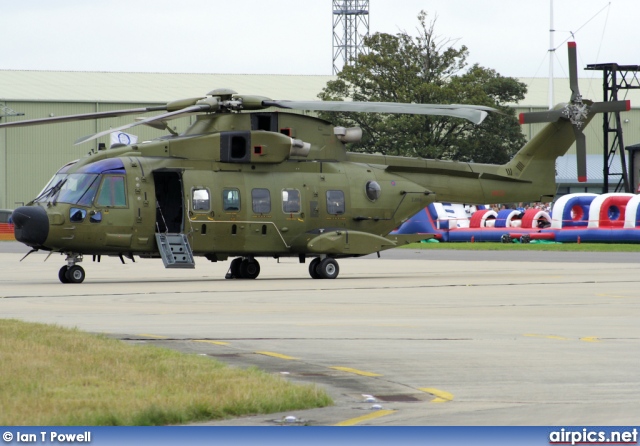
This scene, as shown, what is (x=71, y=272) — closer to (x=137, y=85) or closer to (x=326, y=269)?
(x=326, y=269)

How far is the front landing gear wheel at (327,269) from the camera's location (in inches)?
1108

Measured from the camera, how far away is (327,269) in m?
28.2

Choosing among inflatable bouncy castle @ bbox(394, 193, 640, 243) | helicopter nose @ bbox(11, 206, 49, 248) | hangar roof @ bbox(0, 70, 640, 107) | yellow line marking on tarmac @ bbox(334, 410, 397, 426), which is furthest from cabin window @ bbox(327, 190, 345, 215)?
hangar roof @ bbox(0, 70, 640, 107)

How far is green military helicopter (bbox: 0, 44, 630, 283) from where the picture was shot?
1008 inches

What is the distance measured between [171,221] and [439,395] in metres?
18.4

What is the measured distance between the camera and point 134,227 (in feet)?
85.4

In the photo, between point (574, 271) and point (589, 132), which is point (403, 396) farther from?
point (589, 132)

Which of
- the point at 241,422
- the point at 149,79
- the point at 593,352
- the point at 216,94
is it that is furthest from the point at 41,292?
the point at 149,79

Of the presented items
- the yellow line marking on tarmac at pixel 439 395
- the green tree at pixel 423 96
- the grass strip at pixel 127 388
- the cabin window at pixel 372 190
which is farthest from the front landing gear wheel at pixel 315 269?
the green tree at pixel 423 96

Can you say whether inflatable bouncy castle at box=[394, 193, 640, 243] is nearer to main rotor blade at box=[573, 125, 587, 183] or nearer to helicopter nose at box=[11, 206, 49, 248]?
main rotor blade at box=[573, 125, 587, 183]

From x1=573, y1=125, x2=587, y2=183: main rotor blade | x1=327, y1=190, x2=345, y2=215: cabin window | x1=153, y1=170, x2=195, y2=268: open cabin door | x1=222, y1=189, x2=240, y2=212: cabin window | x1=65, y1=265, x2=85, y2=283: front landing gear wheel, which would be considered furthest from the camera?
x1=573, y1=125, x2=587, y2=183: main rotor blade

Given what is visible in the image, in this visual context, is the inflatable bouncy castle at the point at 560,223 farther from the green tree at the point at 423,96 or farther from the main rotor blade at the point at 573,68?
the green tree at the point at 423,96

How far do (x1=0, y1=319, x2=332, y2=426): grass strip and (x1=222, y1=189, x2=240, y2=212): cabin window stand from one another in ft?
49.4

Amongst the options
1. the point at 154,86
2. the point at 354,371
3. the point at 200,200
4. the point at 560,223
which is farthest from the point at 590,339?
the point at 154,86
